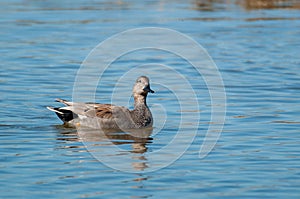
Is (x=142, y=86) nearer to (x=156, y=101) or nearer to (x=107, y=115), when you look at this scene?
(x=107, y=115)

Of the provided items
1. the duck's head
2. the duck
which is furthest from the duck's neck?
the duck's head

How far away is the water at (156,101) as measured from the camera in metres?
9.11

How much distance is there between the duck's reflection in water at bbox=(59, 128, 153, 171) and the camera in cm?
1024

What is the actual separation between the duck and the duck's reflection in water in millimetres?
126

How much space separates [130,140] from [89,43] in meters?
9.10

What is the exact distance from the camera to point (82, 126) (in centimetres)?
1246

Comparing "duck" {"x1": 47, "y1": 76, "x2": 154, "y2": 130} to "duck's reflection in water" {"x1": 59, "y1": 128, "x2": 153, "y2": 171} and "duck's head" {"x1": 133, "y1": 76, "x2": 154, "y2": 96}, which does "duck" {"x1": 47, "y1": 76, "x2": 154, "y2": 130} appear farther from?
"duck's reflection in water" {"x1": 59, "y1": 128, "x2": 153, "y2": 171}

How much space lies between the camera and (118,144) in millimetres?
11289

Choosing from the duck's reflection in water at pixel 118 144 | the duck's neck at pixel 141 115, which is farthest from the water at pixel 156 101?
the duck's neck at pixel 141 115

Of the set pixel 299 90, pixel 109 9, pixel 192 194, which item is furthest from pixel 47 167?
pixel 109 9

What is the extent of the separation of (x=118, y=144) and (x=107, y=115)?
1.12m

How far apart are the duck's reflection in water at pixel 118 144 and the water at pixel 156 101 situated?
0.10 feet

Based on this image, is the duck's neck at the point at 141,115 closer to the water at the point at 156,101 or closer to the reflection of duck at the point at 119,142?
the reflection of duck at the point at 119,142

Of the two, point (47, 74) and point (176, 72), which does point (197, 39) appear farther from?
point (47, 74)
